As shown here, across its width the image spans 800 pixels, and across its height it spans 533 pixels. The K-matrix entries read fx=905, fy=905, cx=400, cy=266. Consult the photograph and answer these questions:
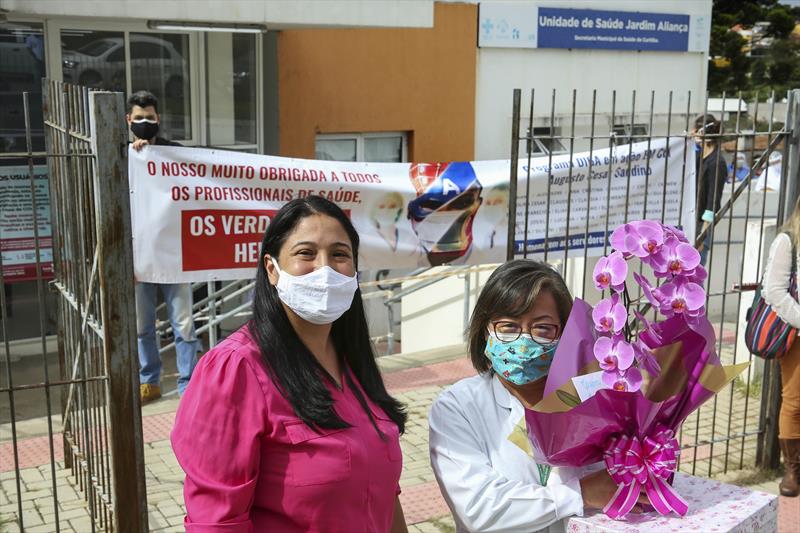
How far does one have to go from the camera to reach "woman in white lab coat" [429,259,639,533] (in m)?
2.41

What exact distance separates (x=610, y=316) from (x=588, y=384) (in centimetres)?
18

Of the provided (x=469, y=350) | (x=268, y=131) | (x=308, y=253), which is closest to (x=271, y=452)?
A: (x=308, y=253)

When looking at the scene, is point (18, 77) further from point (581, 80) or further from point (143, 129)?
A: point (581, 80)

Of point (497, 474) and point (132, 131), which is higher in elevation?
point (132, 131)

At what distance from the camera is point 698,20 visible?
1499cm

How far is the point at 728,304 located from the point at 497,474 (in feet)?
28.2

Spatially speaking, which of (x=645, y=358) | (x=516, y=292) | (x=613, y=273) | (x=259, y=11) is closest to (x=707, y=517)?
(x=645, y=358)

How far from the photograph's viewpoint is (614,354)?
2.26m

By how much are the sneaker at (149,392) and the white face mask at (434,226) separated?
236cm

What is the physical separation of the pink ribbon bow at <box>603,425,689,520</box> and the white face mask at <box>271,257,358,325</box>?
2.75 feet

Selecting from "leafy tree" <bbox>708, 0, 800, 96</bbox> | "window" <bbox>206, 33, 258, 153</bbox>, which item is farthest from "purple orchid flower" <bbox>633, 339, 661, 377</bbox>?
"leafy tree" <bbox>708, 0, 800, 96</bbox>

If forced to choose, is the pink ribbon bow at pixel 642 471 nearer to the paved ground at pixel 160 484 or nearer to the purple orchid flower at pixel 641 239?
the purple orchid flower at pixel 641 239

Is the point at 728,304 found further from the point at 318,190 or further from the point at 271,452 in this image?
the point at 271,452

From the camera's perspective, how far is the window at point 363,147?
11492 mm
